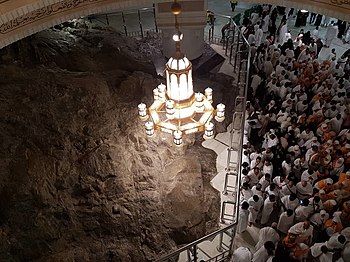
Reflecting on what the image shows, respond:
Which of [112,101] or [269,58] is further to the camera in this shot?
[269,58]

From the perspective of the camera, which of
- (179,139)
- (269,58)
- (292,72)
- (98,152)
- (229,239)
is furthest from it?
(269,58)

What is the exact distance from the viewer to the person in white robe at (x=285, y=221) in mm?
7820

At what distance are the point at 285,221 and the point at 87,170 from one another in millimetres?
4227

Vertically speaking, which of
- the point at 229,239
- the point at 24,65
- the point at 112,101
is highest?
the point at 24,65

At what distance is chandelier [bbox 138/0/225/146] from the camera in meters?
5.54

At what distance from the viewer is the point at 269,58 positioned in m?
12.2

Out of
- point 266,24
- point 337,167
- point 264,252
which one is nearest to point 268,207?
point 264,252

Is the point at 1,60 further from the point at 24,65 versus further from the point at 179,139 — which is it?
the point at 179,139

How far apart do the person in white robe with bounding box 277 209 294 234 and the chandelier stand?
102 inches

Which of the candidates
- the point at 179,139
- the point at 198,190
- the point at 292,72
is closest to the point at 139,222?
the point at 198,190

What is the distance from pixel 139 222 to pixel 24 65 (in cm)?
476

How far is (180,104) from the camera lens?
6000 millimetres

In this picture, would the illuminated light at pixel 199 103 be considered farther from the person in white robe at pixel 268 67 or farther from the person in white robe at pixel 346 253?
the person in white robe at pixel 268 67

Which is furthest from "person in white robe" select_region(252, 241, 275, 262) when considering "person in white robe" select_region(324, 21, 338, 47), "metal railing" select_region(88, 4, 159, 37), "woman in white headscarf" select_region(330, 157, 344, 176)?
"metal railing" select_region(88, 4, 159, 37)
